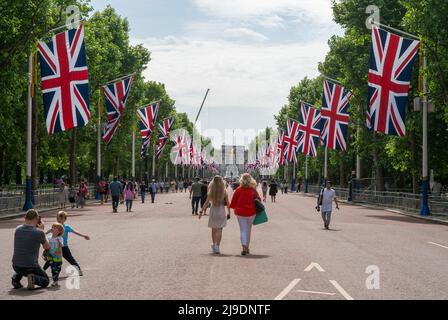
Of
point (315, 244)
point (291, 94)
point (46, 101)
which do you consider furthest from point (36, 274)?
point (291, 94)

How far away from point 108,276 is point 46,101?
20987 mm

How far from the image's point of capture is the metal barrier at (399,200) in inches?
1491

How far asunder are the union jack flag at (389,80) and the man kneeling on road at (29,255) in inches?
940

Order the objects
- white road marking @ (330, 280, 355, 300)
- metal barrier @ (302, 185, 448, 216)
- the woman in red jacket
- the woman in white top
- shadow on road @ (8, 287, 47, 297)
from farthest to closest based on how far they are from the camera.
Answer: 1. metal barrier @ (302, 185, 448, 216)
2. the woman in red jacket
3. the woman in white top
4. shadow on road @ (8, 287, 47, 297)
5. white road marking @ (330, 280, 355, 300)

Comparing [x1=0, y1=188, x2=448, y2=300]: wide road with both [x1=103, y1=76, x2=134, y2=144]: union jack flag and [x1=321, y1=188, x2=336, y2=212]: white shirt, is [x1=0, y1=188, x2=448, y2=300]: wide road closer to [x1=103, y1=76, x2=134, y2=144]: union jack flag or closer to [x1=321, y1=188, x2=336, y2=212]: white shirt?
[x1=321, y1=188, x2=336, y2=212]: white shirt

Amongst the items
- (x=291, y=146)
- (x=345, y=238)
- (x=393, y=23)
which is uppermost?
(x=393, y=23)

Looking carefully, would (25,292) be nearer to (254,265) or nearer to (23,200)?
(254,265)

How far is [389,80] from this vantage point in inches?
1302

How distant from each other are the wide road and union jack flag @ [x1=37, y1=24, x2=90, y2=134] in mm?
8741

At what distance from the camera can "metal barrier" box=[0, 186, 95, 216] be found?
3516cm

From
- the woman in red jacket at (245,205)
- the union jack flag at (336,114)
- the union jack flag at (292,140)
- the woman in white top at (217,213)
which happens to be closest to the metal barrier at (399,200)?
the union jack flag at (336,114)

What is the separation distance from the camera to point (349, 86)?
51.7 metres

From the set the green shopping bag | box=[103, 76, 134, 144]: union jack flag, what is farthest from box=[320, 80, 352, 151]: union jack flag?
the green shopping bag
